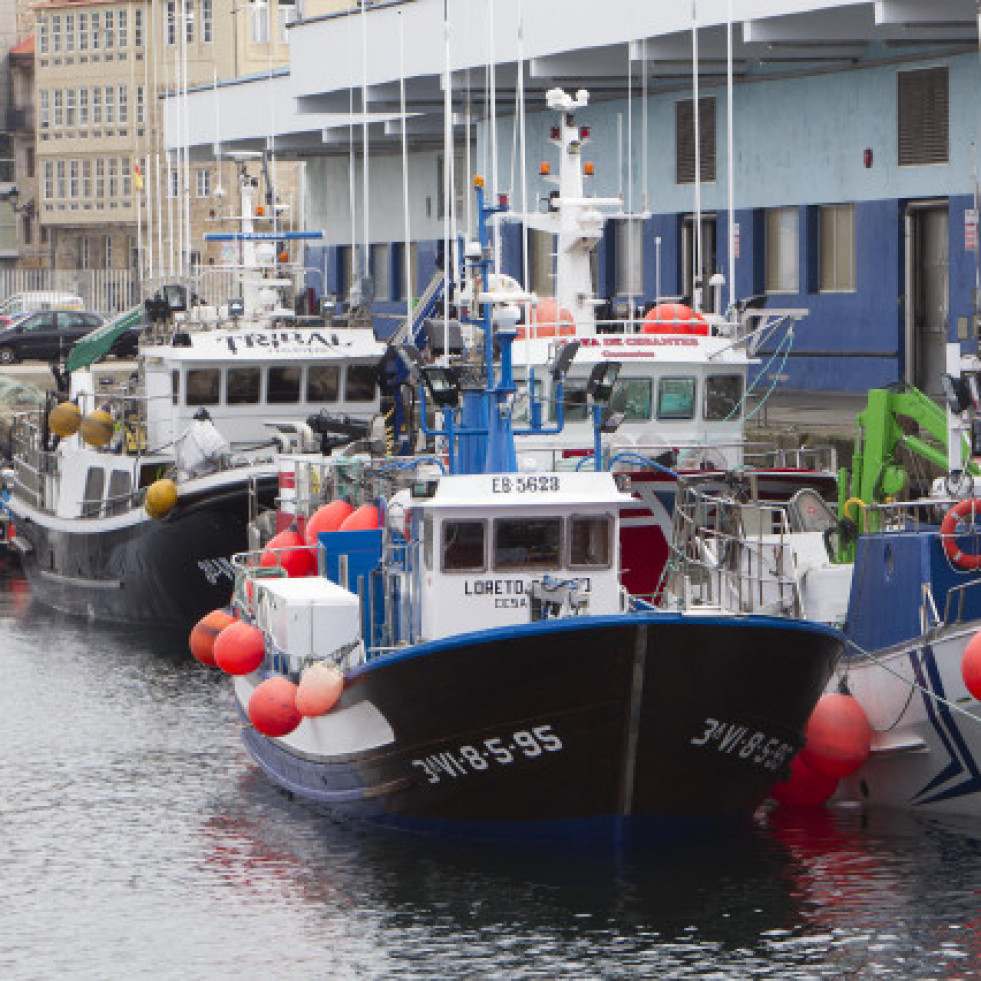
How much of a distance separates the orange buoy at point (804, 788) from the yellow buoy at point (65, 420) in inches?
547

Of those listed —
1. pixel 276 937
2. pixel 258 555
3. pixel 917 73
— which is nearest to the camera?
pixel 276 937

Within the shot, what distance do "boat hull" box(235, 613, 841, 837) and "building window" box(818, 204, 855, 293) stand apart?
18053 millimetres

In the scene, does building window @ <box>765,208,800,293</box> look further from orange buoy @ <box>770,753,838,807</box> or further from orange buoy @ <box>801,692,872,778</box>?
orange buoy @ <box>801,692,872,778</box>

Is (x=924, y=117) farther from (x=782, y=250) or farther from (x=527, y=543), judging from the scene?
(x=527, y=543)

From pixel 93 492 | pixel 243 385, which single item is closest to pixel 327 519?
pixel 243 385

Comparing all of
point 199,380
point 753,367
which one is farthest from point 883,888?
point 753,367

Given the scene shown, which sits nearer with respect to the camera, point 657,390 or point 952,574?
point 952,574

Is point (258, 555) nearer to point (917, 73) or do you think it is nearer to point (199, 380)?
point (199, 380)

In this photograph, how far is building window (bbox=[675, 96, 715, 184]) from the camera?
123 ft

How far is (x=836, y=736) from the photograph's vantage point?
707 inches

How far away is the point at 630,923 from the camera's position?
1570cm

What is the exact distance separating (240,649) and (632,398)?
6187 millimetres

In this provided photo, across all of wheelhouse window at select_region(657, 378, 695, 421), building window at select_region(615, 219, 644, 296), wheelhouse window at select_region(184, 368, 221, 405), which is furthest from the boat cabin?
building window at select_region(615, 219, 644, 296)

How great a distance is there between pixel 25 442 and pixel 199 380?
22.3 ft
